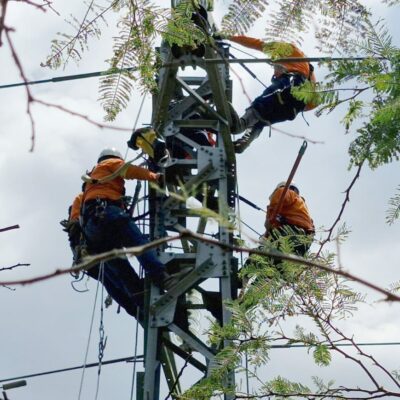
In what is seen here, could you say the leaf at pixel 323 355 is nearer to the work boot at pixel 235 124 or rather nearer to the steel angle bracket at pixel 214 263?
the steel angle bracket at pixel 214 263

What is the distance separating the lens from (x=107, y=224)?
6.50m

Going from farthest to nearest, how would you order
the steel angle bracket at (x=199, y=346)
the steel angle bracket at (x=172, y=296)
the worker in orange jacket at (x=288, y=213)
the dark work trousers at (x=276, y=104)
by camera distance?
the worker in orange jacket at (x=288, y=213) < the dark work trousers at (x=276, y=104) < the steel angle bracket at (x=172, y=296) < the steel angle bracket at (x=199, y=346)

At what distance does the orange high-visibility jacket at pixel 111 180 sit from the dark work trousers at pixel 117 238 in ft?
0.35

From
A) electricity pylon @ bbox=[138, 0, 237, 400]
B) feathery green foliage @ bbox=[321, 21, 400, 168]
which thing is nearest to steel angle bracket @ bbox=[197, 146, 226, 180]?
electricity pylon @ bbox=[138, 0, 237, 400]

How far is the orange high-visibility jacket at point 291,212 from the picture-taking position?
729cm

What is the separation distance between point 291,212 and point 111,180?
1538 millimetres

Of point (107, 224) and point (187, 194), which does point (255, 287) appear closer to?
point (107, 224)

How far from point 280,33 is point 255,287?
2401mm

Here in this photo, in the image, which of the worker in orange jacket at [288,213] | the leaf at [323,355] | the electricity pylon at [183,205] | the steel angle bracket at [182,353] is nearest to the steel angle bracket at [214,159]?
the electricity pylon at [183,205]

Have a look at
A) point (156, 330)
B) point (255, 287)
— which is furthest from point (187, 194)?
point (156, 330)

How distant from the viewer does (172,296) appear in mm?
5875

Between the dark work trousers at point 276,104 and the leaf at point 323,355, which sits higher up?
the dark work trousers at point 276,104

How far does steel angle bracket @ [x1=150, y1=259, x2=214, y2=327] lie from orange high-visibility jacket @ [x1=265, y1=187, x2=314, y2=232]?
1474mm

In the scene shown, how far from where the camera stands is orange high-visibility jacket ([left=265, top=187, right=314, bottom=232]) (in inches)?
287
